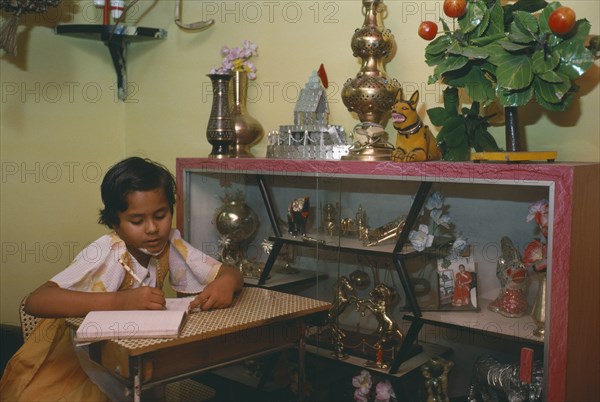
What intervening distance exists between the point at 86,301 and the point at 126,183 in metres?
0.34

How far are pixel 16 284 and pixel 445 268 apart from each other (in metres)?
1.82

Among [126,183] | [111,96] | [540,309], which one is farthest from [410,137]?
[111,96]

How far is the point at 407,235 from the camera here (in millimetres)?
1884

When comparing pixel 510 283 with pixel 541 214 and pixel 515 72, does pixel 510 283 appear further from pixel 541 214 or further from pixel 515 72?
pixel 515 72

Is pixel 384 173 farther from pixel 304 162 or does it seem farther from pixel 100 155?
pixel 100 155

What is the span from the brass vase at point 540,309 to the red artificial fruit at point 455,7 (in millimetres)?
702

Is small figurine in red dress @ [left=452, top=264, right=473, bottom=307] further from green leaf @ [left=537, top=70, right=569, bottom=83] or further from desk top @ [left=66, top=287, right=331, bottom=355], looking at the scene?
green leaf @ [left=537, top=70, right=569, bottom=83]

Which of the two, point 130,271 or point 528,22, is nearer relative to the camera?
point 528,22

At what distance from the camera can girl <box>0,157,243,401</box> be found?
1560 millimetres

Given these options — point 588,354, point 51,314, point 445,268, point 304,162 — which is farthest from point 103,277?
point 588,354

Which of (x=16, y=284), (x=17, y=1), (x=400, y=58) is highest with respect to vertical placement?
(x=17, y=1)

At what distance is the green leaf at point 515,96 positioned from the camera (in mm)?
1641

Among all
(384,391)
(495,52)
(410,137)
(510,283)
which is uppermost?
(495,52)

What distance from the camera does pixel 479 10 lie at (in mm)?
1677
